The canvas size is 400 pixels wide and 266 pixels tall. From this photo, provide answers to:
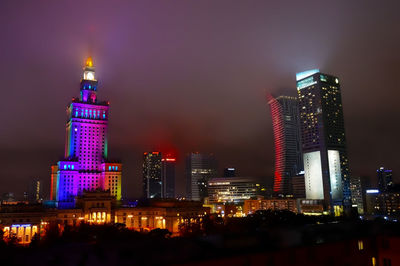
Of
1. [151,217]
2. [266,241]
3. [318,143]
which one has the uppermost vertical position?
[318,143]

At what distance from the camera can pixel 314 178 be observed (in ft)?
635

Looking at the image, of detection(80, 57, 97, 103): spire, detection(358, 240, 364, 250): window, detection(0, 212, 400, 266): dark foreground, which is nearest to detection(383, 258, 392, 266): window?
detection(0, 212, 400, 266): dark foreground

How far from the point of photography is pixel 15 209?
3809 inches

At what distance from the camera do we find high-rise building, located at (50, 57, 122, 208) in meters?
131

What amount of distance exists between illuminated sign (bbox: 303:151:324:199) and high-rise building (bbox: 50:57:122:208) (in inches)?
4647

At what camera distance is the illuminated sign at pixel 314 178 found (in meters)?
191

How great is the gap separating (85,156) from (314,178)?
134 meters

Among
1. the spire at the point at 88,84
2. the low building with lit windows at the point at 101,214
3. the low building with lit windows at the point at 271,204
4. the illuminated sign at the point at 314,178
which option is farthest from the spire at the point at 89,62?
the illuminated sign at the point at 314,178

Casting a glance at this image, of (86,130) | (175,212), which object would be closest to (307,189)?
(175,212)

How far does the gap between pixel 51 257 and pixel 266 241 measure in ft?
64.4

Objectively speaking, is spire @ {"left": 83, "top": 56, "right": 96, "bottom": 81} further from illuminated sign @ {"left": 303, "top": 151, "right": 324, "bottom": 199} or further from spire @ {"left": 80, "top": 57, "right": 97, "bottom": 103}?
illuminated sign @ {"left": 303, "top": 151, "right": 324, "bottom": 199}

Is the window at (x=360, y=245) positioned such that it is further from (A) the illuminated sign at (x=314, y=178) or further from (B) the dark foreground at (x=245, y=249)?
(A) the illuminated sign at (x=314, y=178)

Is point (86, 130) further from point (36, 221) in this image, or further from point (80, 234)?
point (80, 234)

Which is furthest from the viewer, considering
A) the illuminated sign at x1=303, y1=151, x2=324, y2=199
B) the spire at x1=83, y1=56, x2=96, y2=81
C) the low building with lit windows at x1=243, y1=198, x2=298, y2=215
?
the illuminated sign at x1=303, y1=151, x2=324, y2=199
